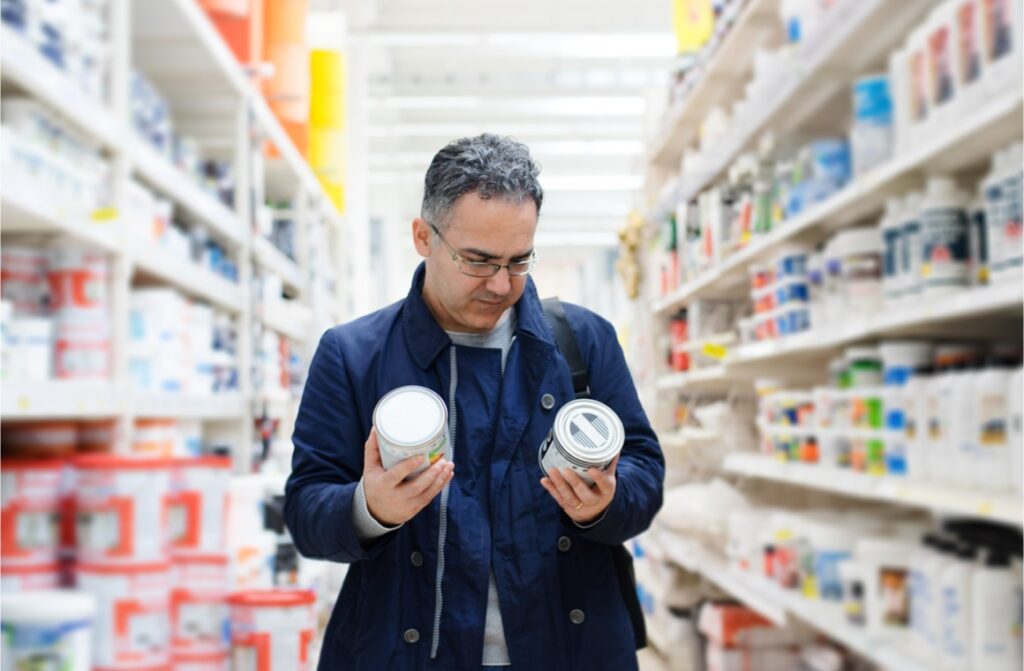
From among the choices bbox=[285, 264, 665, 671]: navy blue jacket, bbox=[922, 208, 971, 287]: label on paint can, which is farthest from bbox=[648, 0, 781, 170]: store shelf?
bbox=[285, 264, 665, 671]: navy blue jacket

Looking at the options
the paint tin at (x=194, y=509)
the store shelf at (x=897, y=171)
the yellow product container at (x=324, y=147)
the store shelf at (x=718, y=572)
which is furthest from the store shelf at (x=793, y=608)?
the yellow product container at (x=324, y=147)

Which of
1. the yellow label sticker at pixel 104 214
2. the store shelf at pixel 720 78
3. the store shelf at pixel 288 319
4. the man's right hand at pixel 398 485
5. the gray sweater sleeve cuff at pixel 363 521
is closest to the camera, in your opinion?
the man's right hand at pixel 398 485

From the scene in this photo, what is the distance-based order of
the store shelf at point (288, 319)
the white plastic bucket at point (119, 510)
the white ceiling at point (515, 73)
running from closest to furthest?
the white plastic bucket at point (119, 510) → the store shelf at point (288, 319) → the white ceiling at point (515, 73)

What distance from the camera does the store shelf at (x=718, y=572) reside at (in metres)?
3.26

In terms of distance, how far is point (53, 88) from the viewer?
2316mm

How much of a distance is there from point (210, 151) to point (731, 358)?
2635 millimetres

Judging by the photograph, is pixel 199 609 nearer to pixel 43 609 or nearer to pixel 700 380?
pixel 43 609

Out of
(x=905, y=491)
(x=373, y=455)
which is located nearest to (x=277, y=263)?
(x=905, y=491)

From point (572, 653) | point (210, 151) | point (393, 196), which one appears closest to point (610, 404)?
point (572, 653)

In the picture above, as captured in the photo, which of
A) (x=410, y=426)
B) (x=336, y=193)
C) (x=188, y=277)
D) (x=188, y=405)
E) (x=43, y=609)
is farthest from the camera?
(x=336, y=193)

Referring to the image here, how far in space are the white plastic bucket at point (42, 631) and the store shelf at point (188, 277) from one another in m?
1.14

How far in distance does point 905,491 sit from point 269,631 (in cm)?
150

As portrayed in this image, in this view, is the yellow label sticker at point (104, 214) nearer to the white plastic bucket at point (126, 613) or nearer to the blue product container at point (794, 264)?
the white plastic bucket at point (126, 613)

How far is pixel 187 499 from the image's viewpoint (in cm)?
241
